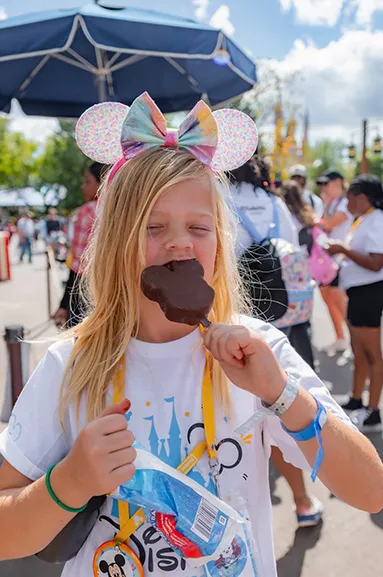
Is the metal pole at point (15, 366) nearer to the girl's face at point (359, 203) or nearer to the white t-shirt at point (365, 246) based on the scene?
the white t-shirt at point (365, 246)

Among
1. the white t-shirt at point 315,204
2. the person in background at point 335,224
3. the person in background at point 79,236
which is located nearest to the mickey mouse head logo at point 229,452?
the person in background at point 79,236

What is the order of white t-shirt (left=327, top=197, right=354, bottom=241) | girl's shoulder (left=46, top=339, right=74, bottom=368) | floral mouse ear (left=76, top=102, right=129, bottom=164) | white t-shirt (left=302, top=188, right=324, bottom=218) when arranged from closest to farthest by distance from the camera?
1. girl's shoulder (left=46, top=339, right=74, bottom=368)
2. floral mouse ear (left=76, top=102, right=129, bottom=164)
3. white t-shirt (left=327, top=197, right=354, bottom=241)
4. white t-shirt (left=302, top=188, right=324, bottom=218)

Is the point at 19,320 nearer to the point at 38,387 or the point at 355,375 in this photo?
the point at 355,375

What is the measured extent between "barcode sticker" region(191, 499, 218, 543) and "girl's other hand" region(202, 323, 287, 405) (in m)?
0.27

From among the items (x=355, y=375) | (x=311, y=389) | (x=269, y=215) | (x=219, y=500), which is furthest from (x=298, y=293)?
(x=219, y=500)

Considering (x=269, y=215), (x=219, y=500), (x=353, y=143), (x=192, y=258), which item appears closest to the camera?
(x=219, y=500)

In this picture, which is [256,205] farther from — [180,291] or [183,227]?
[180,291]

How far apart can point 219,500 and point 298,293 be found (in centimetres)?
236

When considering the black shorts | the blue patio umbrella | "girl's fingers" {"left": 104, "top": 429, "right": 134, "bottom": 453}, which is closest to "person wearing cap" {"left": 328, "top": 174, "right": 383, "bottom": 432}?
the black shorts

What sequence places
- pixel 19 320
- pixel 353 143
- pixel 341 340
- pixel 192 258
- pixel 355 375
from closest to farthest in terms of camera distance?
1. pixel 192 258
2. pixel 355 375
3. pixel 341 340
4. pixel 19 320
5. pixel 353 143

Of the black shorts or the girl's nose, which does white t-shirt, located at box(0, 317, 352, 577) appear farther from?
the black shorts

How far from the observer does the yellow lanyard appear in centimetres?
127

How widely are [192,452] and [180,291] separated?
415 mm

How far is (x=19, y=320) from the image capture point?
28.1 feet
